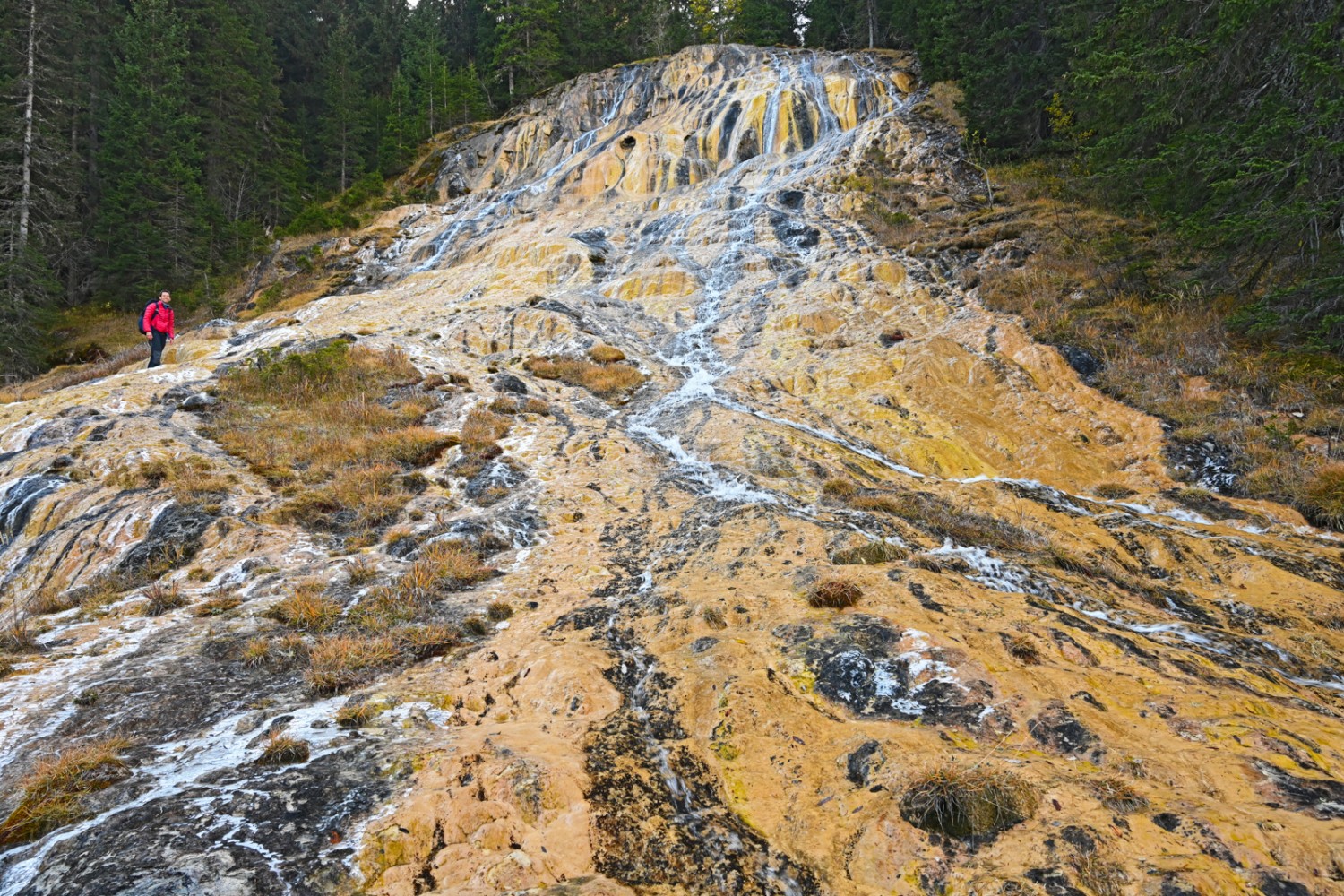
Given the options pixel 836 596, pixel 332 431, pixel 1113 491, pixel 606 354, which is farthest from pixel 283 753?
pixel 606 354

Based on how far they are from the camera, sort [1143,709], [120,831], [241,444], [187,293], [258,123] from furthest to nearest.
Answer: [258,123] < [187,293] < [241,444] < [1143,709] < [120,831]

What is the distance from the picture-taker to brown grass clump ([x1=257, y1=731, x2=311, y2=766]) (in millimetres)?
5070

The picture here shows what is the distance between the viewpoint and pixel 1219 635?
7.77 meters

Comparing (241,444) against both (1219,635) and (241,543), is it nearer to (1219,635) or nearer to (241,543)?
(241,543)

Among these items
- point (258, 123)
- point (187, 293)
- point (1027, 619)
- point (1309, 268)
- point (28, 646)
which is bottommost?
point (1027, 619)

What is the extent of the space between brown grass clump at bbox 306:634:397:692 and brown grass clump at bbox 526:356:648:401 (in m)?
11.8

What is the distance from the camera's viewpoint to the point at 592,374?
19344mm

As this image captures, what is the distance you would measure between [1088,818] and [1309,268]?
17.3 metres

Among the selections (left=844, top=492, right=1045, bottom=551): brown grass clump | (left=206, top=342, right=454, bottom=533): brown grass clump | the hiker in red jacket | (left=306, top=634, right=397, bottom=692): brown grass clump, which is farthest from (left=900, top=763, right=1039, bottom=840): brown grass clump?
the hiker in red jacket

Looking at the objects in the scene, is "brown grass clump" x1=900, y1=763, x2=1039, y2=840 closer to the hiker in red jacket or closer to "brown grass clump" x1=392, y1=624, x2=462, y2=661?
"brown grass clump" x1=392, y1=624, x2=462, y2=661

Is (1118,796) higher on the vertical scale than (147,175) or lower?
lower

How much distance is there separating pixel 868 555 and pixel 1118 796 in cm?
481

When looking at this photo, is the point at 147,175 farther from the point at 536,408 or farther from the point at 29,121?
the point at 536,408

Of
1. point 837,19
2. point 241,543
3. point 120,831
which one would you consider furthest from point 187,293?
point 837,19
